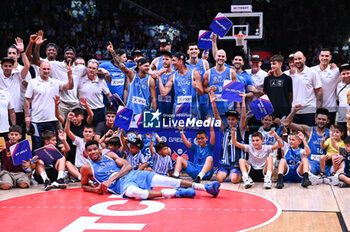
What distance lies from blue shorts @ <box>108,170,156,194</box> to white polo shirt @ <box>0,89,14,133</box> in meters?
2.41

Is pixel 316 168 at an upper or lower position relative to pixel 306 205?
upper

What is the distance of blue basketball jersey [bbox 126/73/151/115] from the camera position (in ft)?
27.4

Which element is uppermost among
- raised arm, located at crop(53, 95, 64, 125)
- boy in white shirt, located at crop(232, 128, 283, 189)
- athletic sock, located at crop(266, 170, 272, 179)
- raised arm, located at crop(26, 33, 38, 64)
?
raised arm, located at crop(26, 33, 38, 64)

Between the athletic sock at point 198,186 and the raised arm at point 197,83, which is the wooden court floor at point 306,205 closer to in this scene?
the athletic sock at point 198,186

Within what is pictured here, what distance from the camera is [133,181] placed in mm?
6781

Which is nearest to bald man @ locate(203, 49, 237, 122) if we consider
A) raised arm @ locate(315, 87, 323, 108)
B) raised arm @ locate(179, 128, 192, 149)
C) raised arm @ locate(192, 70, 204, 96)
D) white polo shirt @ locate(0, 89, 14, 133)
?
raised arm @ locate(192, 70, 204, 96)

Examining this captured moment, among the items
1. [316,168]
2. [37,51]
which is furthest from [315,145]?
[37,51]

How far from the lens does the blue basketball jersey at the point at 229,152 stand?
800 centimetres

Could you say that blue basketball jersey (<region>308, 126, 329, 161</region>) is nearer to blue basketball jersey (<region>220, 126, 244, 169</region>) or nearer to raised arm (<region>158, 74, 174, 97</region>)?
blue basketball jersey (<region>220, 126, 244, 169</region>)

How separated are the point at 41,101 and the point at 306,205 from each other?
15.5 feet

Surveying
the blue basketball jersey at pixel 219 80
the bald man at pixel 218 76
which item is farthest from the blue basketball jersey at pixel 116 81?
the blue basketball jersey at pixel 219 80

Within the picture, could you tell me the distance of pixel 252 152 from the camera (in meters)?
7.78

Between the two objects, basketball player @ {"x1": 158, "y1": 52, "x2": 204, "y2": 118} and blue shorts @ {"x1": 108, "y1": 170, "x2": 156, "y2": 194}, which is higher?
basketball player @ {"x1": 158, "y1": 52, "x2": 204, "y2": 118}

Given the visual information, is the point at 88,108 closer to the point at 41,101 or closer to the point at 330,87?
the point at 41,101
